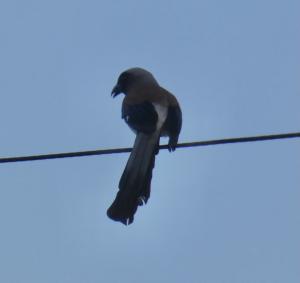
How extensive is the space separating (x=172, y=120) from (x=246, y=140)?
216 centimetres

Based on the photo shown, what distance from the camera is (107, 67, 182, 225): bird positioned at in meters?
7.96

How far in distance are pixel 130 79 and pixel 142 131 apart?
2048 millimetres

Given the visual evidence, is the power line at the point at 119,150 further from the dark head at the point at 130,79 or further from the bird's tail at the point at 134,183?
the dark head at the point at 130,79

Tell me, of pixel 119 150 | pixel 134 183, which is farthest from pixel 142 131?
pixel 119 150

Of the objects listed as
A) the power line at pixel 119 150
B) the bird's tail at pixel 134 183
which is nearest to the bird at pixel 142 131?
the bird's tail at pixel 134 183

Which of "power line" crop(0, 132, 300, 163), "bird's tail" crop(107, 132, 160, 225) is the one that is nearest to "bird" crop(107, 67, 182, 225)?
"bird's tail" crop(107, 132, 160, 225)

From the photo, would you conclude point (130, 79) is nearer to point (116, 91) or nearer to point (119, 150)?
point (116, 91)

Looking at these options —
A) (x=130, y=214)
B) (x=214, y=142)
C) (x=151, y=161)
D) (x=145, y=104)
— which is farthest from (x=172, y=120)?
(x=214, y=142)

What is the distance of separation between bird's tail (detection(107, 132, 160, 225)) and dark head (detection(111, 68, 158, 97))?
6.80ft

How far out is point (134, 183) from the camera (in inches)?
316

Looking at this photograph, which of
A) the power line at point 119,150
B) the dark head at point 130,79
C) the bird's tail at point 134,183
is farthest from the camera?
the dark head at point 130,79

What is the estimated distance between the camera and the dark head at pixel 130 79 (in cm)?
1040

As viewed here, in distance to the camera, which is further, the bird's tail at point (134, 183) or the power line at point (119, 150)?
the bird's tail at point (134, 183)

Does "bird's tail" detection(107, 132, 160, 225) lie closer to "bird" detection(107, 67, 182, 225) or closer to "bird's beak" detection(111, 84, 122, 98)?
"bird" detection(107, 67, 182, 225)
